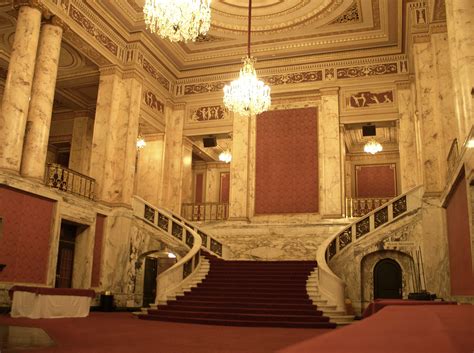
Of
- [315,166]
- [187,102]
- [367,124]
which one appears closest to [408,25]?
[367,124]

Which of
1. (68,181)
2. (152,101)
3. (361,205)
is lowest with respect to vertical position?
(68,181)

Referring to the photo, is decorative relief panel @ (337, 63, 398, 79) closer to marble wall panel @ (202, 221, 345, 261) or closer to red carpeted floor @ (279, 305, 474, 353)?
marble wall panel @ (202, 221, 345, 261)

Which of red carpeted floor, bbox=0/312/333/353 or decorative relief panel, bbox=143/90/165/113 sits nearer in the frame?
red carpeted floor, bbox=0/312/333/353

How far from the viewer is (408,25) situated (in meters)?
12.3

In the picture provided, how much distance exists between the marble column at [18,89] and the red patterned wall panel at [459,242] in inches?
315

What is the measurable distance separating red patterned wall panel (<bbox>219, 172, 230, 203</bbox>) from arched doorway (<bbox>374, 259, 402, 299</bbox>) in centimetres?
1006

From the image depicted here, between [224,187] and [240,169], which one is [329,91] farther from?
[224,187]

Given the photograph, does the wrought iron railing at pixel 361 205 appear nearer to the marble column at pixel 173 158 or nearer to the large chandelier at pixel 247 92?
the marble column at pixel 173 158

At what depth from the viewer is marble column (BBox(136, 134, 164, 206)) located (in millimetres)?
14859

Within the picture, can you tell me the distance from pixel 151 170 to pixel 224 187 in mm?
5878

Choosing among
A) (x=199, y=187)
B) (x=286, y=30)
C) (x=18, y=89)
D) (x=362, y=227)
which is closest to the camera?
(x=18, y=89)

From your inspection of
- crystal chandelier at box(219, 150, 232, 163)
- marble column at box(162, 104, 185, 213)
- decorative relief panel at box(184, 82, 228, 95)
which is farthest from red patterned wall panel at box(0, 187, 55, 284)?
crystal chandelier at box(219, 150, 232, 163)

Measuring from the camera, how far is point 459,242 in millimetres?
8250

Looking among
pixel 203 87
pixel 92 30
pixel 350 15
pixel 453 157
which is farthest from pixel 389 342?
pixel 203 87
